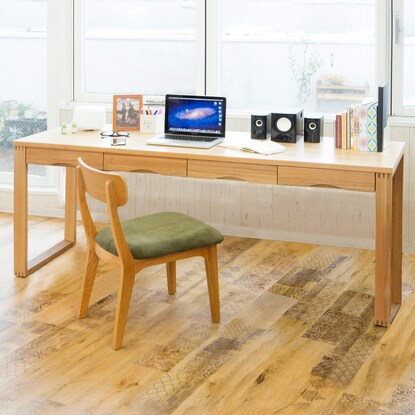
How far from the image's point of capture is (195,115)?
3.93m

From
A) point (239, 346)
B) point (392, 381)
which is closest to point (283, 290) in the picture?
point (239, 346)

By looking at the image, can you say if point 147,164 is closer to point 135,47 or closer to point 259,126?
point 259,126

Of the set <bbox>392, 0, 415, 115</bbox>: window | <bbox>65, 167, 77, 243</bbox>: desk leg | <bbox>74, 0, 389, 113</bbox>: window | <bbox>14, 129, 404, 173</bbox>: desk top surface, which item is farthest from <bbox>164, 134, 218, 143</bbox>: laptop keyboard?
<bbox>392, 0, 415, 115</bbox>: window

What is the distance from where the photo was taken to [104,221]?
16.8 ft

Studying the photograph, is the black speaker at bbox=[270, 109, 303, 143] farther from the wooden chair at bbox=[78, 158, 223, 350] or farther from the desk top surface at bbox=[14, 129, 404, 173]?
the wooden chair at bbox=[78, 158, 223, 350]

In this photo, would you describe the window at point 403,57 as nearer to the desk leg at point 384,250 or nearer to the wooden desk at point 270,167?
the wooden desk at point 270,167

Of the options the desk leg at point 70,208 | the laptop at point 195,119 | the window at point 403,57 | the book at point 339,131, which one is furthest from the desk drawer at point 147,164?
the window at point 403,57

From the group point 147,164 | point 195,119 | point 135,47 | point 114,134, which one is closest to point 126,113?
point 114,134

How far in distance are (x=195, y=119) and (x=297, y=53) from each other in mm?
1030

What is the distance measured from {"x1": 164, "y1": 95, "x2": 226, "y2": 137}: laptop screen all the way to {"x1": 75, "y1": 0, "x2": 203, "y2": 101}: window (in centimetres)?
98

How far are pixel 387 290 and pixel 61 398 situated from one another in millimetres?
1387

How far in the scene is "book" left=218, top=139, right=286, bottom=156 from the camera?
362 cm

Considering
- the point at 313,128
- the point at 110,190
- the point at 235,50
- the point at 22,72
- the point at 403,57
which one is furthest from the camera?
the point at 22,72

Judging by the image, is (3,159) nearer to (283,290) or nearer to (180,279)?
(180,279)
